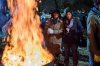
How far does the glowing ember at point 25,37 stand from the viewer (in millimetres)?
5641

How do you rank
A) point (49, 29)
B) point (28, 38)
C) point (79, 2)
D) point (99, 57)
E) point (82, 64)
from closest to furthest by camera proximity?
1. point (99, 57)
2. point (28, 38)
3. point (49, 29)
4. point (82, 64)
5. point (79, 2)

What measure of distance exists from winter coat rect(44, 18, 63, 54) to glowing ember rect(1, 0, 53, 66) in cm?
118

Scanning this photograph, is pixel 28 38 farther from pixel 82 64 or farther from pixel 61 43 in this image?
pixel 82 64

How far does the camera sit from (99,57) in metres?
5.18

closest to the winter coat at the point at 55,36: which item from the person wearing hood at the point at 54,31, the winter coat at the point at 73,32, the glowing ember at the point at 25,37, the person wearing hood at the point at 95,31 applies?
the person wearing hood at the point at 54,31

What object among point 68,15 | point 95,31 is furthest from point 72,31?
point 95,31

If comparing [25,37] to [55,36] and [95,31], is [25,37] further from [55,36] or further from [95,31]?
[95,31]

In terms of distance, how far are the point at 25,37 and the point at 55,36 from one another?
1.82m

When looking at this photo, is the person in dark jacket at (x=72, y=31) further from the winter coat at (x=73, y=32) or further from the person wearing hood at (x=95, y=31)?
the person wearing hood at (x=95, y=31)

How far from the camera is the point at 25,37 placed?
6.10m

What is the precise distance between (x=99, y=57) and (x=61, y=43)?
2765 mm

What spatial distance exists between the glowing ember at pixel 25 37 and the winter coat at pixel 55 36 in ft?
3.87

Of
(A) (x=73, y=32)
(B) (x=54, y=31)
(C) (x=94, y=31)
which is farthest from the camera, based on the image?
(A) (x=73, y=32)

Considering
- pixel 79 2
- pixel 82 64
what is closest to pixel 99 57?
pixel 82 64
